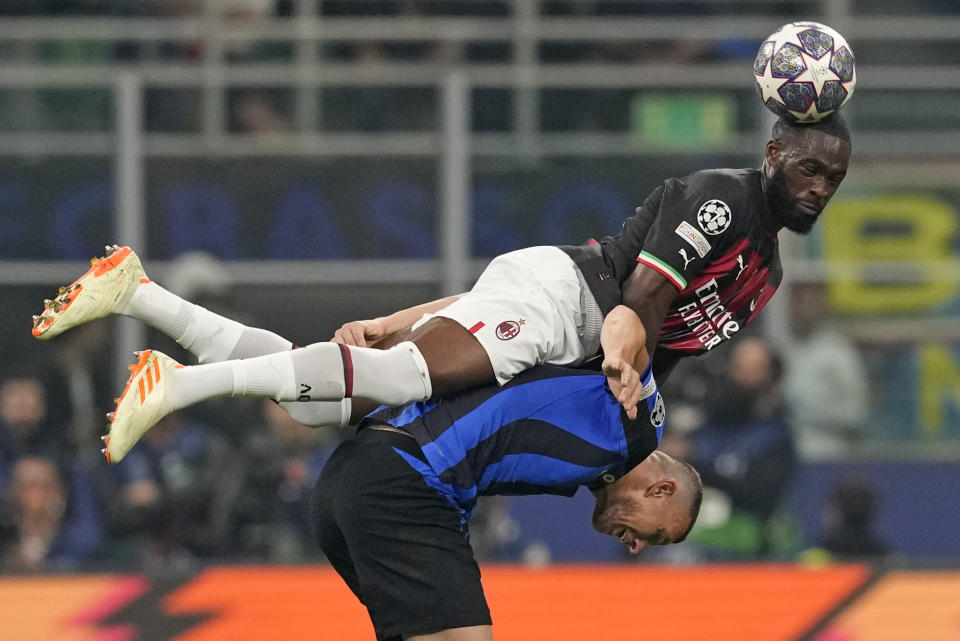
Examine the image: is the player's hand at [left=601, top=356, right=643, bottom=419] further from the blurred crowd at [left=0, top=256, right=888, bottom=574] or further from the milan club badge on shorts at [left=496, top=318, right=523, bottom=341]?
the blurred crowd at [left=0, top=256, right=888, bottom=574]

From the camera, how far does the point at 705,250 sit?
16.5 feet

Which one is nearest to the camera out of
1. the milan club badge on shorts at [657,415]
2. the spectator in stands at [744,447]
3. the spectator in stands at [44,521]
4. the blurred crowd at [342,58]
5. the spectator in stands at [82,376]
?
the milan club badge on shorts at [657,415]

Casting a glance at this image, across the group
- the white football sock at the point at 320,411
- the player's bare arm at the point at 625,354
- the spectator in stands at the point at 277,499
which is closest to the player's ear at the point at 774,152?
the player's bare arm at the point at 625,354

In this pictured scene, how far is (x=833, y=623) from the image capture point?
675cm

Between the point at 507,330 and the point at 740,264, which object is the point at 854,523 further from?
the point at 507,330

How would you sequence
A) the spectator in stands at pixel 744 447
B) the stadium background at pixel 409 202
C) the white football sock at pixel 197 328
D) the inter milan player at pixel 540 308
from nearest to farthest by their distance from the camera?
the inter milan player at pixel 540 308
the white football sock at pixel 197 328
the spectator in stands at pixel 744 447
the stadium background at pixel 409 202

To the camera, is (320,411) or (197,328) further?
(197,328)

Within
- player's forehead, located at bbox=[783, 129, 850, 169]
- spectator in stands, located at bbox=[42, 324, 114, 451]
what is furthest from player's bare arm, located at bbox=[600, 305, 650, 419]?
spectator in stands, located at bbox=[42, 324, 114, 451]

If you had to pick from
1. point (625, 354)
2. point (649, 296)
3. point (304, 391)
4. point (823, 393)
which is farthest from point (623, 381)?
point (823, 393)

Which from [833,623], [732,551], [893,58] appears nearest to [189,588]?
[833,623]

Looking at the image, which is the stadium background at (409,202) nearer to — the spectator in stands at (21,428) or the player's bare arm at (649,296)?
the spectator in stands at (21,428)

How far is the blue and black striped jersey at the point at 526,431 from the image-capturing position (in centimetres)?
481

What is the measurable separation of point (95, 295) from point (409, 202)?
16.8 feet

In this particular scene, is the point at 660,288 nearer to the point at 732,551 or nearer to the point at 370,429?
the point at 370,429
